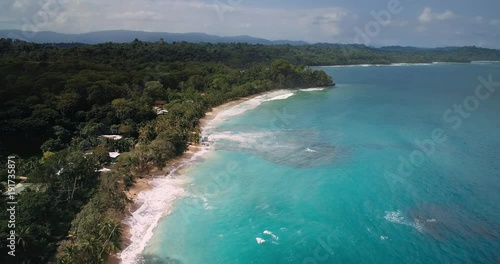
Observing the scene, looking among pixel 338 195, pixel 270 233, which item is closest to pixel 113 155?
pixel 270 233

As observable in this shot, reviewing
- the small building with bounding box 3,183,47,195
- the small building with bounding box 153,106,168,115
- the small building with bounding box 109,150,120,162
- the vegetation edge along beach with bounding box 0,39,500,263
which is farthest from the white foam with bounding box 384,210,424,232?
the small building with bounding box 153,106,168,115

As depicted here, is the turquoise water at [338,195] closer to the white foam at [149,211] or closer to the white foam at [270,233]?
the white foam at [270,233]

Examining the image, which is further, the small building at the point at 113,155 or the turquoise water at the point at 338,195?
the small building at the point at 113,155

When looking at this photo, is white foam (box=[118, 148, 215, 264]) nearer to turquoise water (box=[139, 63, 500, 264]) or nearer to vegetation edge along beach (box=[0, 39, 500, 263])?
turquoise water (box=[139, 63, 500, 264])

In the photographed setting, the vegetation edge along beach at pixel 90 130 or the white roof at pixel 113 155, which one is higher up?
the vegetation edge along beach at pixel 90 130

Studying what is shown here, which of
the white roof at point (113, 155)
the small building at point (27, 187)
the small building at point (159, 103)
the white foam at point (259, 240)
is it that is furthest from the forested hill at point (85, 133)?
the white foam at point (259, 240)

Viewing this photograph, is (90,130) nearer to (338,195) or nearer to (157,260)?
(157,260)
